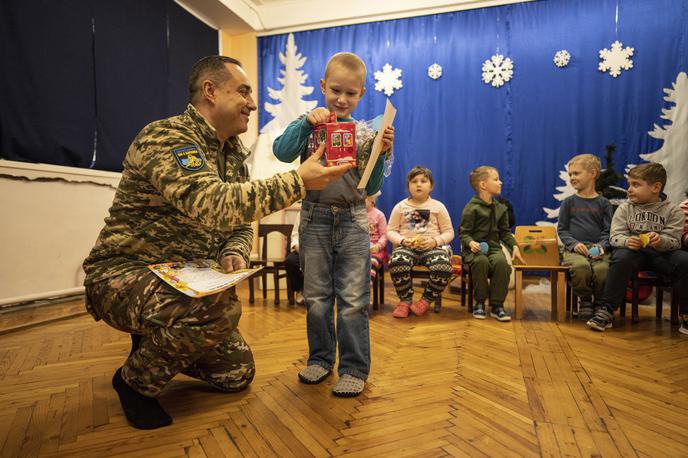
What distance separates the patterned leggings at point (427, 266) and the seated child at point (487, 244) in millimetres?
204

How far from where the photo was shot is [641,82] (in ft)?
14.2

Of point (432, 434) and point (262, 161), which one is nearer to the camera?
point (432, 434)

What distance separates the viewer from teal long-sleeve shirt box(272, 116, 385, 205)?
1682mm

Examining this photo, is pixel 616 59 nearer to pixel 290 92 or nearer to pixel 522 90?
pixel 522 90

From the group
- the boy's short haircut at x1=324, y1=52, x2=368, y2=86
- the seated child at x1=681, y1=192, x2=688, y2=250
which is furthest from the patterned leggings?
the boy's short haircut at x1=324, y1=52, x2=368, y2=86

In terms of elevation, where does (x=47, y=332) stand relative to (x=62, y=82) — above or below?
below

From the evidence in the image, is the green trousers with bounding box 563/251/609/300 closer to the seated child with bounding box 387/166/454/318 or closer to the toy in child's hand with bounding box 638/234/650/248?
the toy in child's hand with bounding box 638/234/650/248

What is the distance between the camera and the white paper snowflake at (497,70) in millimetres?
4695

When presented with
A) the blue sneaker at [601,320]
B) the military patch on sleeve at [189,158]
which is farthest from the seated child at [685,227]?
the military patch on sleeve at [189,158]

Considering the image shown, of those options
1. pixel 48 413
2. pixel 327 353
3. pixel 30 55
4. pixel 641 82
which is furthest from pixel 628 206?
pixel 30 55

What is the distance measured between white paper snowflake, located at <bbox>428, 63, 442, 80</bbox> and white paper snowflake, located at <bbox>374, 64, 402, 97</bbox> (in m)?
0.37

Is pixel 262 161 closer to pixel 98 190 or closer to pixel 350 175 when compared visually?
pixel 98 190

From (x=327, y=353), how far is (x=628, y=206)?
2.46 metres

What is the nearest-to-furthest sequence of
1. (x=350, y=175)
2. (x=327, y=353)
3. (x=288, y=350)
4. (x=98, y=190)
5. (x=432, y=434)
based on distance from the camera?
(x=432, y=434) → (x=350, y=175) → (x=327, y=353) → (x=288, y=350) → (x=98, y=190)
